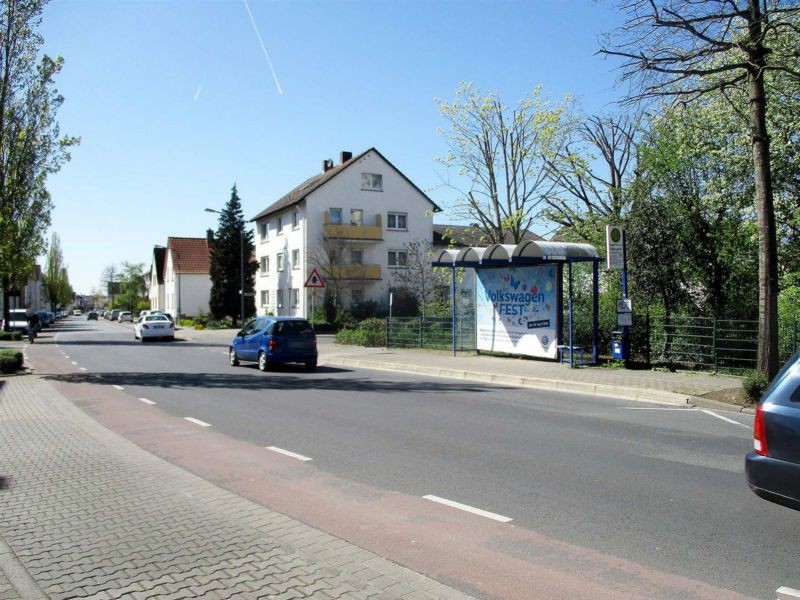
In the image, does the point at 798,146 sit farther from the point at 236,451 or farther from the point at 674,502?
the point at 236,451

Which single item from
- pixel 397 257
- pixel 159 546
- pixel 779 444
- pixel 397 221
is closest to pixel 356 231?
pixel 397 257

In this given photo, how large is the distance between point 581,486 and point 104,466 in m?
4.85

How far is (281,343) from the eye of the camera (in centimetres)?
1861

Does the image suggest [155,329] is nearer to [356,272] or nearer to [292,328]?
[356,272]

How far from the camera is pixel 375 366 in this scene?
20.2 meters

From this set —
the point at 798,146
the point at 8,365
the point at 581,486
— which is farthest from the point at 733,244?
the point at 8,365

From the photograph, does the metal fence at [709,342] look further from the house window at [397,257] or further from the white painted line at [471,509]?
the house window at [397,257]

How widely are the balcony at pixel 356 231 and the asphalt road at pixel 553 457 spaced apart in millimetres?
34185

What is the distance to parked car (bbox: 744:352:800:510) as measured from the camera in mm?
4402

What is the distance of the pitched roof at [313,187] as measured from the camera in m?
50.2

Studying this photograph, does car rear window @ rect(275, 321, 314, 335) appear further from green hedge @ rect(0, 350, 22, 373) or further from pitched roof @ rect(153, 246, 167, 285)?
pitched roof @ rect(153, 246, 167, 285)

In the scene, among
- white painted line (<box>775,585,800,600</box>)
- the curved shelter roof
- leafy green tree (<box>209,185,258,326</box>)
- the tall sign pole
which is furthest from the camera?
leafy green tree (<box>209,185,258,326</box>)

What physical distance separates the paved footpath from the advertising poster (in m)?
13.1

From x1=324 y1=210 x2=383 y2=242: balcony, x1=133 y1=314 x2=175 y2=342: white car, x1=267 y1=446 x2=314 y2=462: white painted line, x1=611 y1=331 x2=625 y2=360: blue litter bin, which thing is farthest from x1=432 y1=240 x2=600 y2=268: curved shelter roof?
x1=324 y1=210 x2=383 y2=242: balcony
